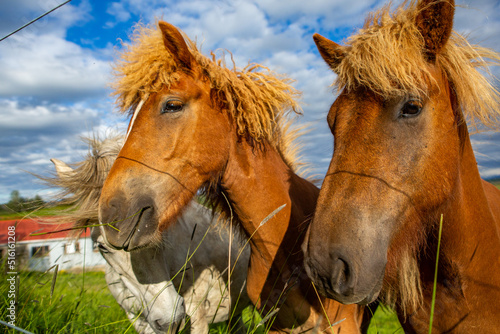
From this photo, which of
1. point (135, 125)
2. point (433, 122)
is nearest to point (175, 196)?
point (135, 125)

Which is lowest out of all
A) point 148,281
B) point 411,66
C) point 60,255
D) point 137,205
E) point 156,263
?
point 148,281

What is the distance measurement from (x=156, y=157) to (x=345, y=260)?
1.42 metres

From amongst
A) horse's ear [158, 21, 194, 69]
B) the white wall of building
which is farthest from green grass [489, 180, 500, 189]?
the white wall of building

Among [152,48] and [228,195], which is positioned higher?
[152,48]

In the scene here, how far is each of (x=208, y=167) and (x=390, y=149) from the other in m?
1.25

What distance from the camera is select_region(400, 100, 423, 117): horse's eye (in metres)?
1.60

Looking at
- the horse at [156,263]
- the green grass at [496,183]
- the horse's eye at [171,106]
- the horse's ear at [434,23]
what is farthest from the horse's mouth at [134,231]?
the green grass at [496,183]

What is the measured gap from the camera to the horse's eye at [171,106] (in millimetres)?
2365

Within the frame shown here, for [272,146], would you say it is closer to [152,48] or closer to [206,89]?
[206,89]

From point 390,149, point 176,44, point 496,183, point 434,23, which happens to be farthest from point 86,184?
point 496,183

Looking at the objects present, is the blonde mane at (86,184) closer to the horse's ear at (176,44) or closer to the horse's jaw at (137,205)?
the horse's jaw at (137,205)

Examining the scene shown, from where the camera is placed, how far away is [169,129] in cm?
231

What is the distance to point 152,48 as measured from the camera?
254cm

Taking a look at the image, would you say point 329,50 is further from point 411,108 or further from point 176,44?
point 176,44
